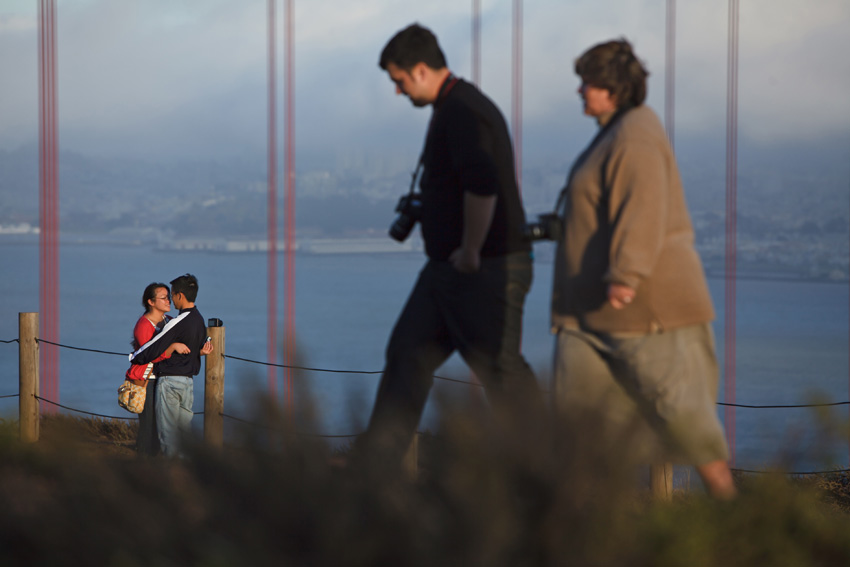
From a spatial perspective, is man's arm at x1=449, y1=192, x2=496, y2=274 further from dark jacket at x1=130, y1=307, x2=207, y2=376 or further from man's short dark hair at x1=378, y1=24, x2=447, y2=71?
dark jacket at x1=130, y1=307, x2=207, y2=376

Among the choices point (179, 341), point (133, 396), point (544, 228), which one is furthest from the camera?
point (133, 396)

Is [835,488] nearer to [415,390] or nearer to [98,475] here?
[415,390]

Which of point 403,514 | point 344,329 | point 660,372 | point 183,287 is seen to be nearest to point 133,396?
point 183,287

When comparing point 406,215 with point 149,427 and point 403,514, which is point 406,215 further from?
point 149,427

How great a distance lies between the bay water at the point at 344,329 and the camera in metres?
1.71

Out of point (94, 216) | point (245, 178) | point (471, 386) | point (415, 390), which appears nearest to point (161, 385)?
point (415, 390)

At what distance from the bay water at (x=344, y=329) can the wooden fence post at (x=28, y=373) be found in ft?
A: 0.25

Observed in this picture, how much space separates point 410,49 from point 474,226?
0.50 meters

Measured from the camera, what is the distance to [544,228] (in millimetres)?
2277

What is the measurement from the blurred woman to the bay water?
22 centimetres

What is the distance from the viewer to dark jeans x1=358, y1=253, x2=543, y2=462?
7.94 ft

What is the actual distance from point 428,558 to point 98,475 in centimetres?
63

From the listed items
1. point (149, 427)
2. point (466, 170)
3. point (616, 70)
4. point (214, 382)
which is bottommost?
point (149, 427)

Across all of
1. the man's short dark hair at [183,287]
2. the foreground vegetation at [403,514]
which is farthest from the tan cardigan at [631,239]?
the man's short dark hair at [183,287]
